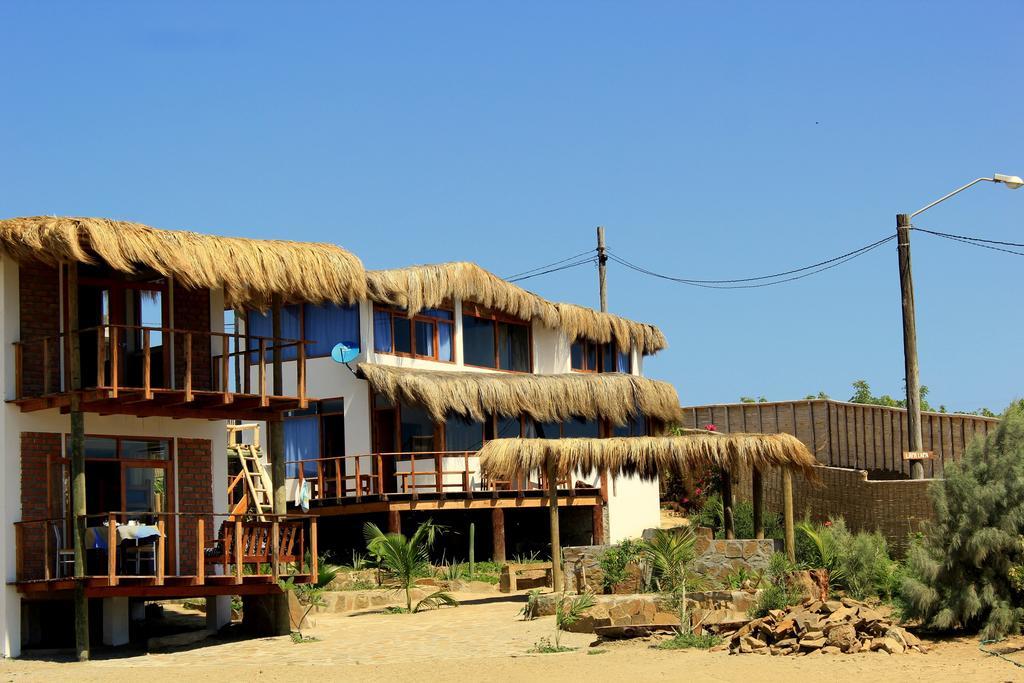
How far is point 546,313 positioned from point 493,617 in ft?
41.3

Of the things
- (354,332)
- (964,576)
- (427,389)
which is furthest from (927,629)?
(354,332)

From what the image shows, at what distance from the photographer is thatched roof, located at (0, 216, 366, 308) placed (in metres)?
18.6

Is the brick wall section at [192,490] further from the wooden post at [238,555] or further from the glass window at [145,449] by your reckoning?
the wooden post at [238,555]

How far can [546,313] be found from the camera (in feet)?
110

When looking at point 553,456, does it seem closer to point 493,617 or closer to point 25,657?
point 493,617

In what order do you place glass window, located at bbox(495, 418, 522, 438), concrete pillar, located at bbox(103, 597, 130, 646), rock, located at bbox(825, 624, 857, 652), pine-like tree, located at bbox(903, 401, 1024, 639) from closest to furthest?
1. rock, located at bbox(825, 624, 857, 652)
2. pine-like tree, located at bbox(903, 401, 1024, 639)
3. concrete pillar, located at bbox(103, 597, 130, 646)
4. glass window, located at bbox(495, 418, 522, 438)

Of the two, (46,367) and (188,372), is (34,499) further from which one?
(188,372)

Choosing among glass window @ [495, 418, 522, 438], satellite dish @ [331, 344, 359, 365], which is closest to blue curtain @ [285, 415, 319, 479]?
satellite dish @ [331, 344, 359, 365]

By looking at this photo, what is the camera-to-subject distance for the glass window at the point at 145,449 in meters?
20.6

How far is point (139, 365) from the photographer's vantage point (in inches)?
827

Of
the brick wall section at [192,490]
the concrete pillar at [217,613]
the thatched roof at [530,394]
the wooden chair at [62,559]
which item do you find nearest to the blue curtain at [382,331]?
the thatched roof at [530,394]

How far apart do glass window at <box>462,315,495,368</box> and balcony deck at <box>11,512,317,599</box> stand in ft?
37.8

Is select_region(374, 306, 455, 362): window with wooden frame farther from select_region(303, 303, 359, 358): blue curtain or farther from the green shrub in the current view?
the green shrub

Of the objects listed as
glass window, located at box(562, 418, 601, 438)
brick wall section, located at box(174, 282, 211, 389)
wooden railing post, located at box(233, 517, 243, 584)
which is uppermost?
brick wall section, located at box(174, 282, 211, 389)
